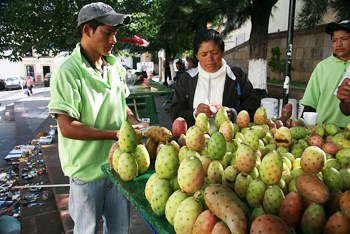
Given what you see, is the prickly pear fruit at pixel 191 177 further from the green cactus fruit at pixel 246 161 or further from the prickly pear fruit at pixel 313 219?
the prickly pear fruit at pixel 313 219

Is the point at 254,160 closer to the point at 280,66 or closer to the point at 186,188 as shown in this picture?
the point at 186,188

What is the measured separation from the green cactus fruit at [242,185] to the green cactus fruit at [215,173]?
0.40 ft

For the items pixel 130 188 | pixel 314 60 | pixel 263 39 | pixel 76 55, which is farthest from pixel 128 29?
pixel 130 188

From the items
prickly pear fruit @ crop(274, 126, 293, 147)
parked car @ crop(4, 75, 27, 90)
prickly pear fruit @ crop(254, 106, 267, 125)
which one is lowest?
parked car @ crop(4, 75, 27, 90)

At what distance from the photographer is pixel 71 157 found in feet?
7.05

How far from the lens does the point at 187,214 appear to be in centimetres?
125

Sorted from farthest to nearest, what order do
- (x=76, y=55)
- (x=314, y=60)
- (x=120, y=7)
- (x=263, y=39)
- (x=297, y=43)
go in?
(x=297, y=43)
(x=314, y=60)
(x=120, y=7)
(x=263, y=39)
(x=76, y=55)

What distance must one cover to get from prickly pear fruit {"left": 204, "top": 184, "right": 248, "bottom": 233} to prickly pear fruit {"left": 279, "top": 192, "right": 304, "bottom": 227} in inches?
7.0

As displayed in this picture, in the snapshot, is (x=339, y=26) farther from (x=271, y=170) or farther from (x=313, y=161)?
(x=271, y=170)

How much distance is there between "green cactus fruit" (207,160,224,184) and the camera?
1548 millimetres

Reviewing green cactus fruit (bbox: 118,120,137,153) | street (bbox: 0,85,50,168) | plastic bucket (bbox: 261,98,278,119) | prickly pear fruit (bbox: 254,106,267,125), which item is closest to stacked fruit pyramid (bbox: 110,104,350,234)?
green cactus fruit (bbox: 118,120,137,153)

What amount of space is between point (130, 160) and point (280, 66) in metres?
9.67

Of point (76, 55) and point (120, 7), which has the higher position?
point (120, 7)

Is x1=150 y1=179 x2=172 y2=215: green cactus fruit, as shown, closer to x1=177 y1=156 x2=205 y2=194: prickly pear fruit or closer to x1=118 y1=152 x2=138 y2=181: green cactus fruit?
x1=177 y1=156 x2=205 y2=194: prickly pear fruit
